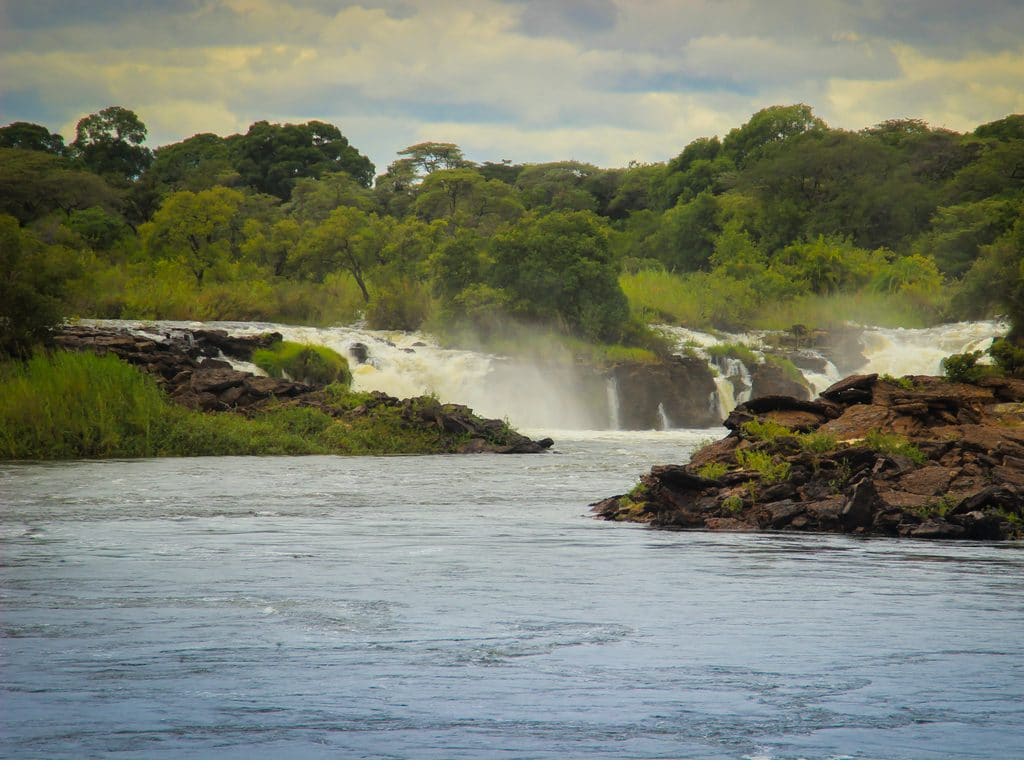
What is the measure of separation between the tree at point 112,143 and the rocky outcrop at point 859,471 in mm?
68180

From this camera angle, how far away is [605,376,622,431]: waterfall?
51.4m

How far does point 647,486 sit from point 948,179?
65.2 metres

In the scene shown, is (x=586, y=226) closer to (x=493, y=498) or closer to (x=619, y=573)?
(x=493, y=498)

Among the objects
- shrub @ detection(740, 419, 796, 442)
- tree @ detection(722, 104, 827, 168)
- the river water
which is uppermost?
tree @ detection(722, 104, 827, 168)

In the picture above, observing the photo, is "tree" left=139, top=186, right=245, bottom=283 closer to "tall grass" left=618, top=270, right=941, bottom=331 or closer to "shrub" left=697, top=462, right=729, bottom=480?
"tall grass" left=618, top=270, right=941, bottom=331

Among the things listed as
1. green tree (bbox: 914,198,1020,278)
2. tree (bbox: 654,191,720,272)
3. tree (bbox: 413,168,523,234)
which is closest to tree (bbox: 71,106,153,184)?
tree (bbox: 413,168,523,234)

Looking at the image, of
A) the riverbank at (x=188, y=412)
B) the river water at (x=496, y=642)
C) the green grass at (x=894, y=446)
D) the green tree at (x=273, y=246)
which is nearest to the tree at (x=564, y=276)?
the green tree at (x=273, y=246)

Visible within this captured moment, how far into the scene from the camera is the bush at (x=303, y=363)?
4244cm

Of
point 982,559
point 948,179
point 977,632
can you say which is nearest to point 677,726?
point 977,632

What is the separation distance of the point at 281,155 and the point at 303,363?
2272 inches

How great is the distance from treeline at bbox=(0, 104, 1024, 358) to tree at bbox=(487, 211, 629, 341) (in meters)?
0.09

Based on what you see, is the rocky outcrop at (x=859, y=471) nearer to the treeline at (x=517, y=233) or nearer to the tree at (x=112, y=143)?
the treeline at (x=517, y=233)

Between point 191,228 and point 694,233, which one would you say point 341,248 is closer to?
point 191,228

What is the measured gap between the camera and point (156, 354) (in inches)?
1512
